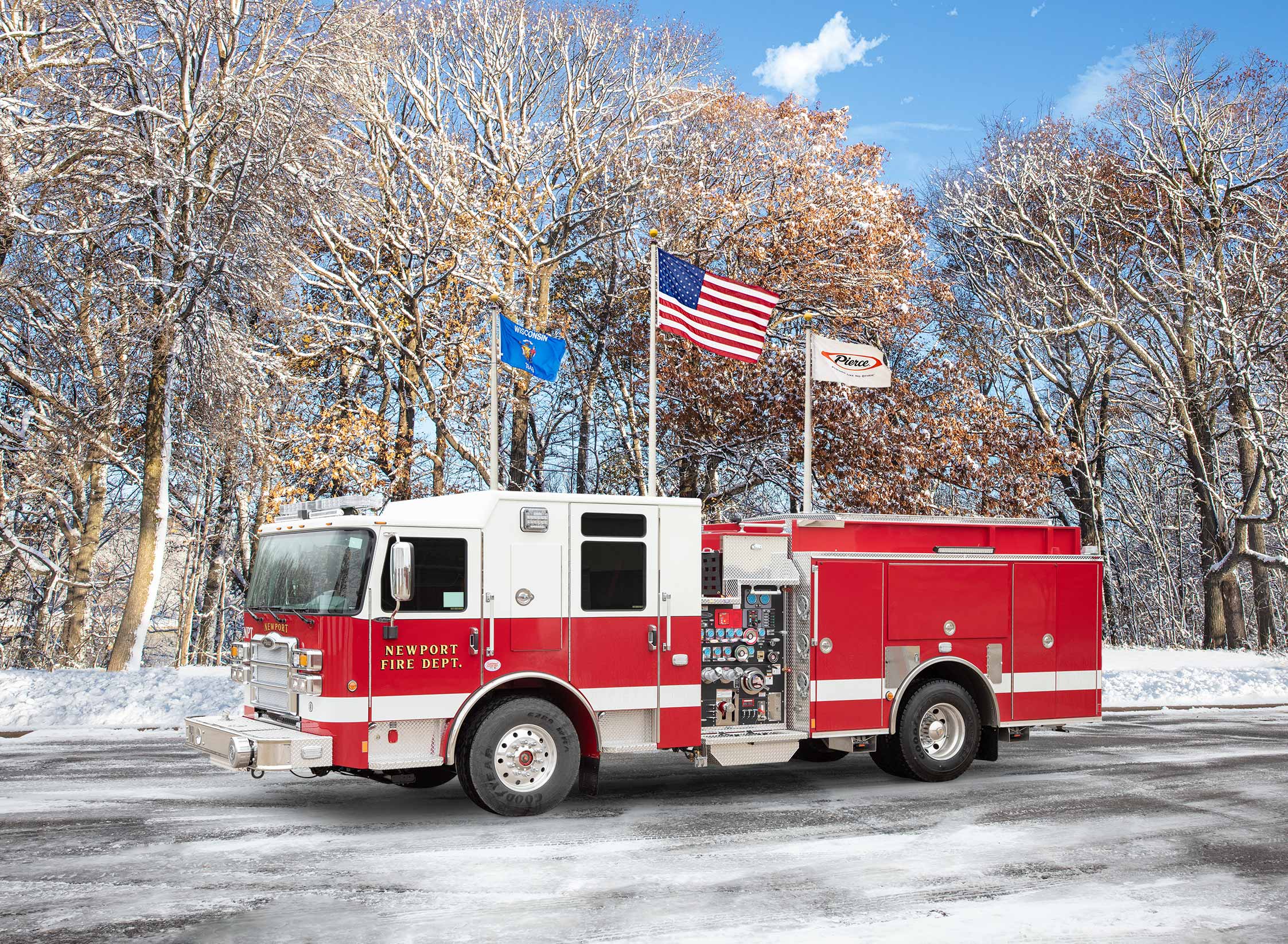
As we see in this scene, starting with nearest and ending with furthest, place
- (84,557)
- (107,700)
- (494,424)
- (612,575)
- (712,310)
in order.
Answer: (612,575), (107,700), (494,424), (712,310), (84,557)

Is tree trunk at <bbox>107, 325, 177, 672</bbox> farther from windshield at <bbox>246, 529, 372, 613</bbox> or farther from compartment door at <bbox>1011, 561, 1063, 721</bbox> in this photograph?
compartment door at <bbox>1011, 561, 1063, 721</bbox>

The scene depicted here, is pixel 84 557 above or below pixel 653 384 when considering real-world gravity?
below

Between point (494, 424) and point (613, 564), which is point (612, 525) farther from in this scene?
point (494, 424)

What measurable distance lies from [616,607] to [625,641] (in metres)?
0.30

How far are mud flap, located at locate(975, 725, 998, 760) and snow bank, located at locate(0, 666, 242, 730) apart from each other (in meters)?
9.20

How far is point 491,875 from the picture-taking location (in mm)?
7406

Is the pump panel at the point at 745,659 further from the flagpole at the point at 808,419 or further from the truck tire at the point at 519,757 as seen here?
the flagpole at the point at 808,419

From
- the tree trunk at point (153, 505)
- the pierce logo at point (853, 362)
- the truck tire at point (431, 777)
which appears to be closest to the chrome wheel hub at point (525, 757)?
the truck tire at point (431, 777)

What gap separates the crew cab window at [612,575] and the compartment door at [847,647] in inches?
71.6

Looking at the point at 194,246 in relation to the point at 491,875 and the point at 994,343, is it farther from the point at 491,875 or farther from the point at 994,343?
the point at 994,343

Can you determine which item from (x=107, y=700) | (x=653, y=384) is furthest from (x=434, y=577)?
(x=107, y=700)

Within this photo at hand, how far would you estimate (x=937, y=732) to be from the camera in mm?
A: 11391

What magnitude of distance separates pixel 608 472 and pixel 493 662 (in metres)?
24.0

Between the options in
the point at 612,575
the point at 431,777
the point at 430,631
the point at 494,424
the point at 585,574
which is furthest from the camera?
the point at 494,424
